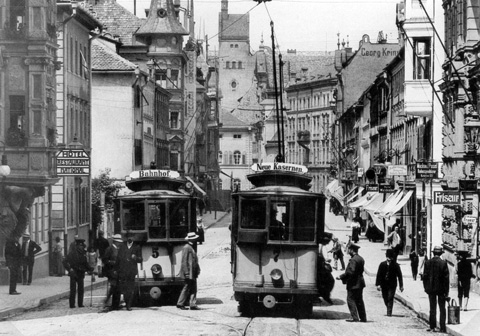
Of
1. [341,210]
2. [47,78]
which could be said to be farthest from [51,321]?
[341,210]

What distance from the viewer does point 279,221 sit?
23969 millimetres

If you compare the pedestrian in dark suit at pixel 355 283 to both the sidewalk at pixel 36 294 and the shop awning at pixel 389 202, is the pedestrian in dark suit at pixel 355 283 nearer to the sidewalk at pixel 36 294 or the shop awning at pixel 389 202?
the sidewalk at pixel 36 294

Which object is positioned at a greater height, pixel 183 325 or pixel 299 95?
pixel 299 95

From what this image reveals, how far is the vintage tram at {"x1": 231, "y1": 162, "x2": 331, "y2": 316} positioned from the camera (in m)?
23.7

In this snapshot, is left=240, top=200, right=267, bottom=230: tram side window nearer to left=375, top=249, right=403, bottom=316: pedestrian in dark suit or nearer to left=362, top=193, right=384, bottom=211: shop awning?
left=375, top=249, right=403, bottom=316: pedestrian in dark suit

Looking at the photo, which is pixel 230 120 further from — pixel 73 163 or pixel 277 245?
pixel 277 245

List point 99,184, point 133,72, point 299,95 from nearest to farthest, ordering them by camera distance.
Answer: point 99,184 < point 133,72 < point 299,95

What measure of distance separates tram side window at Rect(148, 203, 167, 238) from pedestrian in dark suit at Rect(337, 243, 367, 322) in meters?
4.73

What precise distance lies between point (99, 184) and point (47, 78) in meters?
26.0

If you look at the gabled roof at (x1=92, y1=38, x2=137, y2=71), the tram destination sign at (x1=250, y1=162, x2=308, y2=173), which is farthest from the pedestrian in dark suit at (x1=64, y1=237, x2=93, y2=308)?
the gabled roof at (x1=92, y1=38, x2=137, y2=71)

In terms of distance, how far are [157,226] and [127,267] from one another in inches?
80.9

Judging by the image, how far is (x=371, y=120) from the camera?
8462 cm

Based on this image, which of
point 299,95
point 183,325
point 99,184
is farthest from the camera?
point 299,95

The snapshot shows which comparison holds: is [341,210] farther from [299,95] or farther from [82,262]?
[82,262]
